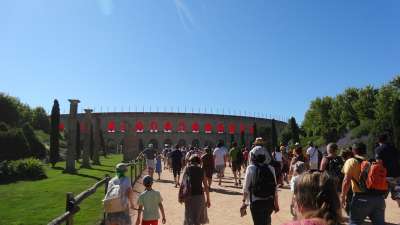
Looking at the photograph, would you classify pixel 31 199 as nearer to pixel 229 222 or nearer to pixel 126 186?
pixel 229 222

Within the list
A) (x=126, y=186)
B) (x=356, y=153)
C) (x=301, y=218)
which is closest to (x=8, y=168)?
(x=126, y=186)

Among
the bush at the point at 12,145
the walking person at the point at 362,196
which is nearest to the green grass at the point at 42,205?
the walking person at the point at 362,196

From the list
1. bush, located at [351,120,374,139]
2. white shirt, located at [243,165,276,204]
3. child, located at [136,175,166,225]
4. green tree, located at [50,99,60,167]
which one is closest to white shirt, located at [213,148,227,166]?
child, located at [136,175,166,225]

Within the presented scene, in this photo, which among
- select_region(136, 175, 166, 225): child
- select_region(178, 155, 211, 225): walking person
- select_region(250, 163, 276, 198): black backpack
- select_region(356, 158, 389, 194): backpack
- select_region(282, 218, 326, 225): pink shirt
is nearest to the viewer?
select_region(282, 218, 326, 225): pink shirt

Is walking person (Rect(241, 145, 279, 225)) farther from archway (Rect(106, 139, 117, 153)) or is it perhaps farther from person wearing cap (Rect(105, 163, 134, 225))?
Answer: archway (Rect(106, 139, 117, 153))

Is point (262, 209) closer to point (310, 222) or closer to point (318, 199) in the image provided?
point (318, 199)

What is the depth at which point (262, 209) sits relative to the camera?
710 cm

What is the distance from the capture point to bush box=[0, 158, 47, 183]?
2222 centimetres

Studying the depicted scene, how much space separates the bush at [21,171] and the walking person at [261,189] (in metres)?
17.6

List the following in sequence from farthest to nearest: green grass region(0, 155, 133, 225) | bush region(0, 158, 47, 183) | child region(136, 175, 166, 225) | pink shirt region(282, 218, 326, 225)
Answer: bush region(0, 158, 47, 183) → green grass region(0, 155, 133, 225) → child region(136, 175, 166, 225) → pink shirt region(282, 218, 326, 225)

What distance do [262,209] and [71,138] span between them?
69.3 feet

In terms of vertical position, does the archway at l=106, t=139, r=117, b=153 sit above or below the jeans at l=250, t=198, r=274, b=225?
above

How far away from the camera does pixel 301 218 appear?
2535 millimetres

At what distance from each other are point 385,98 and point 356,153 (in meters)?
47.0
